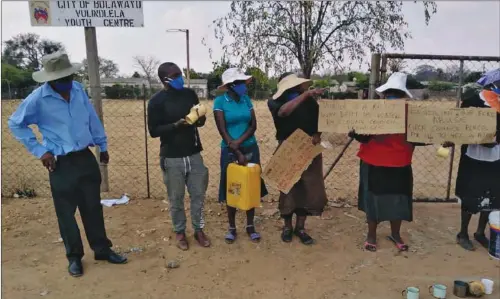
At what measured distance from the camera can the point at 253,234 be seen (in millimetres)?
4133

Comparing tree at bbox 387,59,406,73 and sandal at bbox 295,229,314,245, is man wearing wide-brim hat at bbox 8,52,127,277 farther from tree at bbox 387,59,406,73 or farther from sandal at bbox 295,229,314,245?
tree at bbox 387,59,406,73

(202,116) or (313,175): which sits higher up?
(202,116)

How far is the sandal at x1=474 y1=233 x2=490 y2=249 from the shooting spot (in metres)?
4.03

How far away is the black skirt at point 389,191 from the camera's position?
3.76 meters

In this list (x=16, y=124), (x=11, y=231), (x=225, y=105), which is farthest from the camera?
(x=11, y=231)

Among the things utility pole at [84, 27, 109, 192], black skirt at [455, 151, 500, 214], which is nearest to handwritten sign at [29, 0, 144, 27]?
utility pole at [84, 27, 109, 192]

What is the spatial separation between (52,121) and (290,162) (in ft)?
6.92

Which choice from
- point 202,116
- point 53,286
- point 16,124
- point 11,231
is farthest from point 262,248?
point 11,231

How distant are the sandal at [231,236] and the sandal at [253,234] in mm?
151

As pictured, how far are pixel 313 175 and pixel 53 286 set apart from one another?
248 centimetres

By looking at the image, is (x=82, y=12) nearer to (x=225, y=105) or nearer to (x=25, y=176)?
(x=225, y=105)

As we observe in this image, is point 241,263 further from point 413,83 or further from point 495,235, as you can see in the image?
point 413,83

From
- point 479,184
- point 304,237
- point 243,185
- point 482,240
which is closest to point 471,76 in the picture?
point 479,184

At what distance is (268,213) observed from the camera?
4914mm
